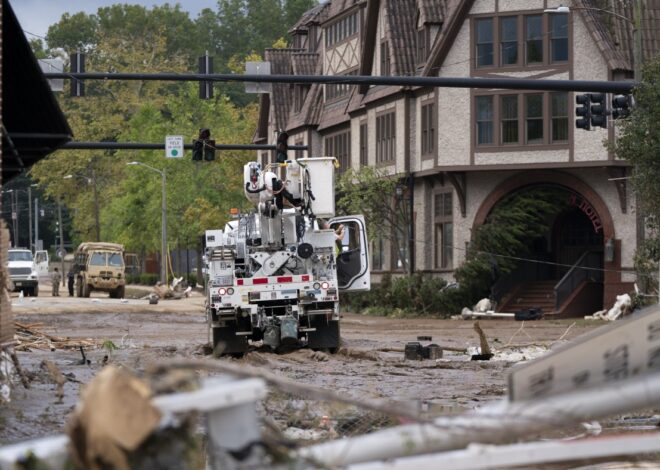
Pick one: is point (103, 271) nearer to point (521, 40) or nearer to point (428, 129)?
point (428, 129)

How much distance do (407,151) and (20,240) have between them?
99.0 meters

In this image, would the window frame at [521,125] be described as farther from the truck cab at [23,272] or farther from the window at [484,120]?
the truck cab at [23,272]

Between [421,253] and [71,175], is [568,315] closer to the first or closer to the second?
[421,253]

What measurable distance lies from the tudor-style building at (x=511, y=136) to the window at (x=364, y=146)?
1.98m

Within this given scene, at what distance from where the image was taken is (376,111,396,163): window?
54844 mm

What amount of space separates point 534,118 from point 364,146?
11797 mm

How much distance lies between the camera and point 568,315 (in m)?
46.6

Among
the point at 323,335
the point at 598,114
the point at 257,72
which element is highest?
the point at 257,72

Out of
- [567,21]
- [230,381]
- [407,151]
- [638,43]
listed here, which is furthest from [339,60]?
[230,381]

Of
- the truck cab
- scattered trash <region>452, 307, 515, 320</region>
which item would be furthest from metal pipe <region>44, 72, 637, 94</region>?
the truck cab

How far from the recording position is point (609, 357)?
20.4ft

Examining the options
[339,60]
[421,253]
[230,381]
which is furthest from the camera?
[339,60]

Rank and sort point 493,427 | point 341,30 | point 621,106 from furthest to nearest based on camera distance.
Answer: point 341,30 < point 621,106 < point 493,427

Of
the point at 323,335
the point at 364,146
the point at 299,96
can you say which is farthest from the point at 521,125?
the point at 299,96
